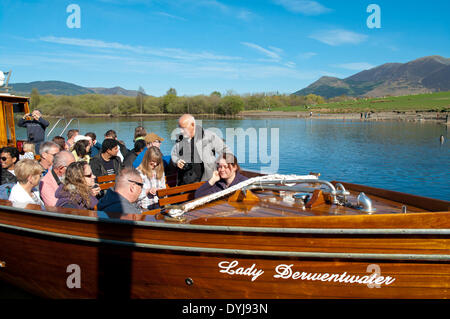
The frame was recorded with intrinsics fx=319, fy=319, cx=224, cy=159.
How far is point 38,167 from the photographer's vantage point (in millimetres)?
4031

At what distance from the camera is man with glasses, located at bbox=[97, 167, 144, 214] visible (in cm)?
339

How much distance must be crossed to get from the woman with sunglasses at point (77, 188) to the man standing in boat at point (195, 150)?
63.0 inches

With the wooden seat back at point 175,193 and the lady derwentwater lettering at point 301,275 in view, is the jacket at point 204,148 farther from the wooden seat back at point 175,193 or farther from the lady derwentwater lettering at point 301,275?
the lady derwentwater lettering at point 301,275

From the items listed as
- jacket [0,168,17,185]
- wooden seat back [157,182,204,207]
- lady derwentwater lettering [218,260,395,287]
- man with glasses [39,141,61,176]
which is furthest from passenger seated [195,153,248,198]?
jacket [0,168,17,185]

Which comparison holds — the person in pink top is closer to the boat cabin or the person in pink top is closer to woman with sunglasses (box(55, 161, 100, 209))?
woman with sunglasses (box(55, 161, 100, 209))

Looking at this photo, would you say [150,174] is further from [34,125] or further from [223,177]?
[34,125]

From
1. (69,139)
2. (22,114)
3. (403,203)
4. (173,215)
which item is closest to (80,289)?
(173,215)

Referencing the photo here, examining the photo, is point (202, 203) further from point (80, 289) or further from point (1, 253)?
point (1, 253)

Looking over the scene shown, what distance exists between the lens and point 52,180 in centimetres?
425

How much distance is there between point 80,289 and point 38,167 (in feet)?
5.39

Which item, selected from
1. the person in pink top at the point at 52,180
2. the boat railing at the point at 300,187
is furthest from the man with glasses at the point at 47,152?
the boat railing at the point at 300,187

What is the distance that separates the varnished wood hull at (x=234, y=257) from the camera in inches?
116

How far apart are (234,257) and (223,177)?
1269 mm

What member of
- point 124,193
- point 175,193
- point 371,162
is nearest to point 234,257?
point 124,193
